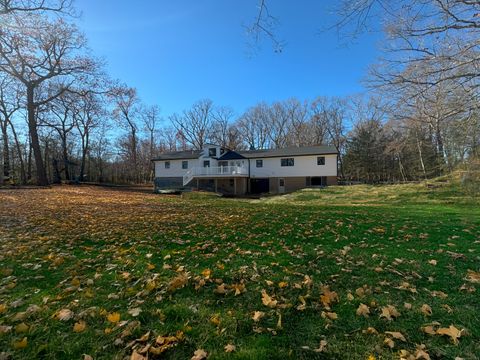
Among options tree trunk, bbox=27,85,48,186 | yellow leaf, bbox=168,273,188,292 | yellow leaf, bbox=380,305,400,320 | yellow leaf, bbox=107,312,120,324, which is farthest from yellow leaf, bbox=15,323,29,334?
tree trunk, bbox=27,85,48,186

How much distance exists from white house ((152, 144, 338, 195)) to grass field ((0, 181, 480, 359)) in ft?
83.4

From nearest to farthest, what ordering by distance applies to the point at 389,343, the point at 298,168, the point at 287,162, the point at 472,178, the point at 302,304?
the point at 389,343 < the point at 302,304 < the point at 472,178 < the point at 298,168 < the point at 287,162

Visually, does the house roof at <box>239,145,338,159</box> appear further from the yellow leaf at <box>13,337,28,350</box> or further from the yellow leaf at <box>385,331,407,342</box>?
the yellow leaf at <box>13,337,28,350</box>

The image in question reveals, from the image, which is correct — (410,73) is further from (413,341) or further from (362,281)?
(413,341)

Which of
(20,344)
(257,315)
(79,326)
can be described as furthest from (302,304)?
(20,344)

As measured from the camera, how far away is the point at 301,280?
365 centimetres

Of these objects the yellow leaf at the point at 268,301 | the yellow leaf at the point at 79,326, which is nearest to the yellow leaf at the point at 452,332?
the yellow leaf at the point at 268,301

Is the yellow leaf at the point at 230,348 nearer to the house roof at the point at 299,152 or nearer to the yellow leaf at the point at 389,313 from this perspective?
the yellow leaf at the point at 389,313

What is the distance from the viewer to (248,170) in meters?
34.6

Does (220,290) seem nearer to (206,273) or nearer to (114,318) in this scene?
(206,273)

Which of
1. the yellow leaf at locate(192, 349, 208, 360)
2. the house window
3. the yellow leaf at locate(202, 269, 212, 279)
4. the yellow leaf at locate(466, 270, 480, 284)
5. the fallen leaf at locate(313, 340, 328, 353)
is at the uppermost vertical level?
the house window

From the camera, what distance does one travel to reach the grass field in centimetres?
232

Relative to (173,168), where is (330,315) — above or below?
below

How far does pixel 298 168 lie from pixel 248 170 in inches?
249
